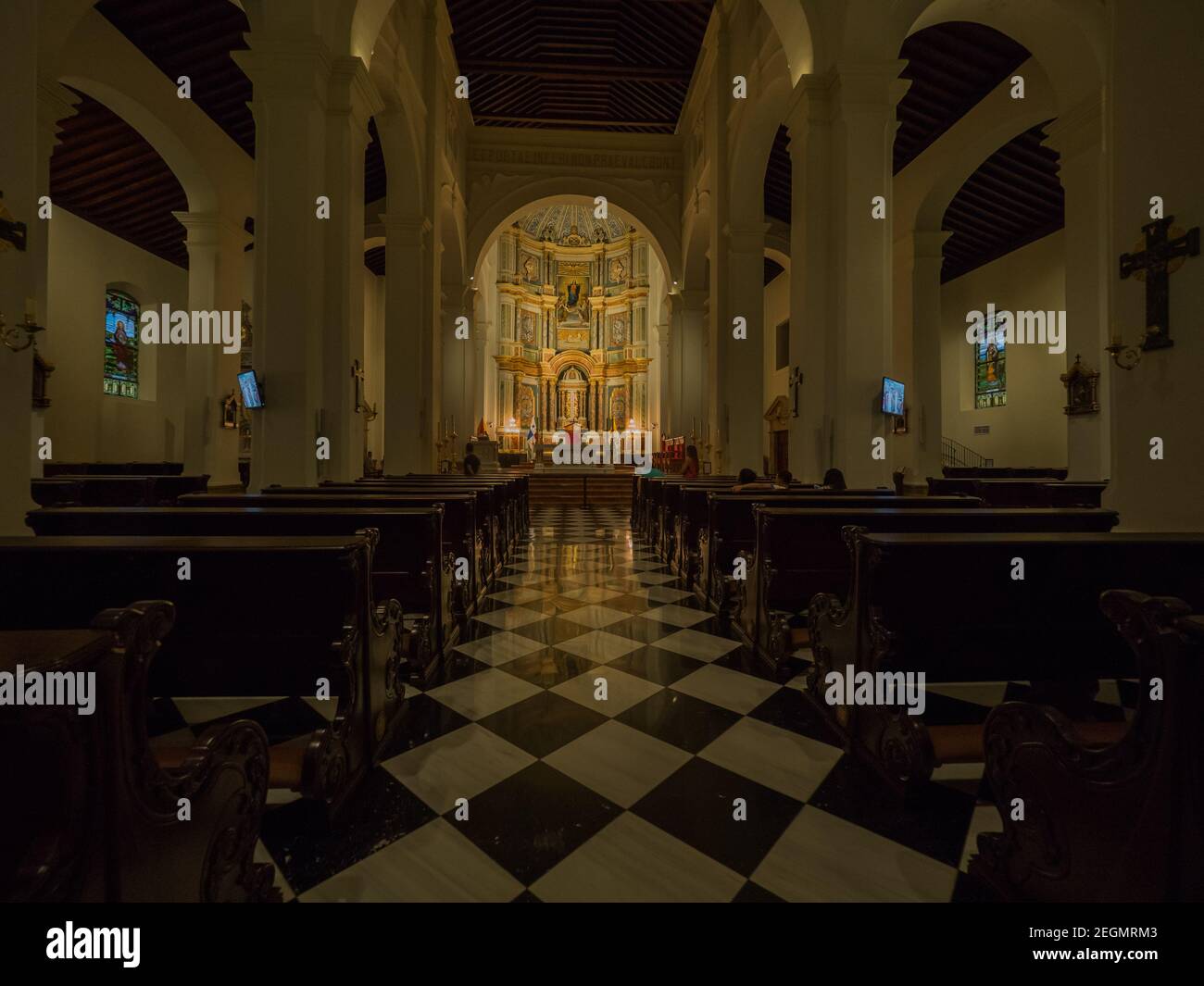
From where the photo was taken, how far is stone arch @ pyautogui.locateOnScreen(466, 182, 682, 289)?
40.6ft

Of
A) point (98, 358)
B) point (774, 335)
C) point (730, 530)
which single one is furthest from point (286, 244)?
point (774, 335)

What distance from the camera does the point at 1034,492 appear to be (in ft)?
18.5

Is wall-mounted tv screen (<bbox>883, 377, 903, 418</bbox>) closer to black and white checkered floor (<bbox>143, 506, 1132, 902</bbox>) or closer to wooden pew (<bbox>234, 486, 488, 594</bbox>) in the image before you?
black and white checkered floor (<bbox>143, 506, 1132, 902</bbox>)

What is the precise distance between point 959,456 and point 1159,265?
12.5m

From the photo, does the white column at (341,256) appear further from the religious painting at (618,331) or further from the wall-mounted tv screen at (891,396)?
the religious painting at (618,331)

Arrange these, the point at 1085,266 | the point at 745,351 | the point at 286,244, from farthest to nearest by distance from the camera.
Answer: the point at 745,351
the point at 1085,266
the point at 286,244

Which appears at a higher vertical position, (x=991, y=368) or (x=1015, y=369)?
(x=991, y=368)

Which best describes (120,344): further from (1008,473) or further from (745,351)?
(1008,473)

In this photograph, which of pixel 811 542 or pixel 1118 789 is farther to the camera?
pixel 811 542

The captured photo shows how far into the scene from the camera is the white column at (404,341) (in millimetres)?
8352

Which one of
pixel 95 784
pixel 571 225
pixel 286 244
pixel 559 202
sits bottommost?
pixel 95 784

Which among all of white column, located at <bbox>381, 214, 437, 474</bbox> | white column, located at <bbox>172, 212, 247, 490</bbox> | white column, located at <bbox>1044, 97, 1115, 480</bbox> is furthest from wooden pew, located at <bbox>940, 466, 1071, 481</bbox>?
white column, located at <bbox>172, 212, 247, 490</bbox>

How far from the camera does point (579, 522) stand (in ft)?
30.3
